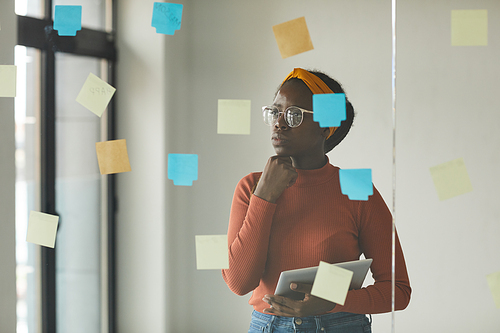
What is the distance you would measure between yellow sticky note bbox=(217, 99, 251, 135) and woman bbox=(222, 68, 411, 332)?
0.06 m

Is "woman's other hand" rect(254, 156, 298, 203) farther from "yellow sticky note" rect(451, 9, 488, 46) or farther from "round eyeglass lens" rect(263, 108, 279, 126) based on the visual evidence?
"yellow sticky note" rect(451, 9, 488, 46)

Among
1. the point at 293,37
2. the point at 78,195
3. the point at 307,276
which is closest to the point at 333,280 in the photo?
the point at 307,276

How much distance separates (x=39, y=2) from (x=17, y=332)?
1032 mm

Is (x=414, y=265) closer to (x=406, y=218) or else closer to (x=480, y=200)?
(x=406, y=218)

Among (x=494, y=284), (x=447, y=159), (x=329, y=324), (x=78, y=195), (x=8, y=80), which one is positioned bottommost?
(x=329, y=324)

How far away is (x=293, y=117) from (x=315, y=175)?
17cm

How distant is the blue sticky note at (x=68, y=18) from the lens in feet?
4.07

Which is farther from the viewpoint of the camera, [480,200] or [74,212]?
[74,212]

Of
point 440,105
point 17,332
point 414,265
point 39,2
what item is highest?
point 39,2

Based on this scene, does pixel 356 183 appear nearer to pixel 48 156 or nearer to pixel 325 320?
pixel 325 320

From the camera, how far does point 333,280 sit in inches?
43.0

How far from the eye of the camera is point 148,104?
1.21 metres

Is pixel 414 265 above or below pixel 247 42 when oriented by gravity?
below

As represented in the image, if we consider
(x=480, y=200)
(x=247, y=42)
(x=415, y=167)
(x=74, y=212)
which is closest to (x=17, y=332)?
(x=74, y=212)
